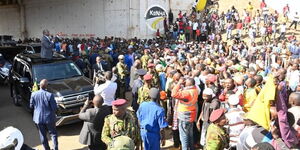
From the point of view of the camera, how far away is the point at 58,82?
8734 mm

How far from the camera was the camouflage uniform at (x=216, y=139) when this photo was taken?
3998 mm

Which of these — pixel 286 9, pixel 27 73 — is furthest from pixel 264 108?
pixel 286 9

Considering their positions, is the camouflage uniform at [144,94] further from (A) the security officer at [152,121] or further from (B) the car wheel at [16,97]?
(B) the car wheel at [16,97]

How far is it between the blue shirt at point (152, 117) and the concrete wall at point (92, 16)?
15.9 metres

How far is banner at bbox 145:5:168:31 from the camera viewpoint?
837 inches

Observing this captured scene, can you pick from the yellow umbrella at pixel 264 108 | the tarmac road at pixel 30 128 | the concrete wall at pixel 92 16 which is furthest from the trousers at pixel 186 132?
the concrete wall at pixel 92 16

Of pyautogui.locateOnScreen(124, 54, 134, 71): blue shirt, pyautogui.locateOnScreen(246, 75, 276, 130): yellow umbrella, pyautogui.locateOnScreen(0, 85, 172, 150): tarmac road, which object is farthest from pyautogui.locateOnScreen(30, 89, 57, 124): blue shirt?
pyautogui.locateOnScreen(124, 54, 134, 71): blue shirt

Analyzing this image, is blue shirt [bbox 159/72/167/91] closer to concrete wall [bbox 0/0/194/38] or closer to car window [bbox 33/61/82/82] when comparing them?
car window [bbox 33/61/82/82]

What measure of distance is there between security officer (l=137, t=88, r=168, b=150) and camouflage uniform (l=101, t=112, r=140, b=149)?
31.0 inches

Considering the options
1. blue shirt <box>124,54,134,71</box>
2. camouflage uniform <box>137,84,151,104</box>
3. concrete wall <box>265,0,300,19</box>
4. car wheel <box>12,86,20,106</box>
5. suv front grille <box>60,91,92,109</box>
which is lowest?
car wheel <box>12,86,20,106</box>

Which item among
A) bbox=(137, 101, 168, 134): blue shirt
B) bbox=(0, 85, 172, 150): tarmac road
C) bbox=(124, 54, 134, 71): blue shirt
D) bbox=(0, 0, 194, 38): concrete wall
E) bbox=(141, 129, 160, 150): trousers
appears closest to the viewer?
bbox=(137, 101, 168, 134): blue shirt

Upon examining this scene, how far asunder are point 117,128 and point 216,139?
142 cm

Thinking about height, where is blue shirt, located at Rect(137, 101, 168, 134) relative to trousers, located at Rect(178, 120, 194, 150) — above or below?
above

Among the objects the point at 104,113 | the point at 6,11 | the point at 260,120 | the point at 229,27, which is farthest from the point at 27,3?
the point at 260,120
